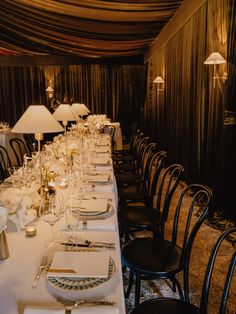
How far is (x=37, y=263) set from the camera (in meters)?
1.42

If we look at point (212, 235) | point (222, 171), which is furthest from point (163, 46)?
point (212, 235)

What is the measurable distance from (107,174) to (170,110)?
4203 millimetres

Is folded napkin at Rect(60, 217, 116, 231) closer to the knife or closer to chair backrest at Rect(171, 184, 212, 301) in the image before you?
the knife

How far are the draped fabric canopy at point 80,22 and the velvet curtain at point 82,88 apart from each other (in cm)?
368

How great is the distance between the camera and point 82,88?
12555 mm

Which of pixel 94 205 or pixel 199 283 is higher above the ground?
pixel 94 205

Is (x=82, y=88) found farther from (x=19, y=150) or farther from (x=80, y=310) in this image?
(x=80, y=310)

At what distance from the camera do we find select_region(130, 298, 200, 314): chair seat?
1.60 m

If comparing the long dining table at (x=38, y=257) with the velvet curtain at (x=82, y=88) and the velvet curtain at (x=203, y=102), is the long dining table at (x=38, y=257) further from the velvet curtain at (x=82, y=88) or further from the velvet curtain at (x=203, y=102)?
the velvet curtain at (x=82, y=88)

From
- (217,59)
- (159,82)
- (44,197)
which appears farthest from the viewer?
(159,82)

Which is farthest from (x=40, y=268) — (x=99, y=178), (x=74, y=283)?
(x=99, y=178)

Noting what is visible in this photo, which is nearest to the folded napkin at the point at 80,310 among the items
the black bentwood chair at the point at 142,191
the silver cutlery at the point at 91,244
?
the silver cutlery at the point at 91,244

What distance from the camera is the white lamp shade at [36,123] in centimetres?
213

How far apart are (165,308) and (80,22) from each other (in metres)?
5.42
